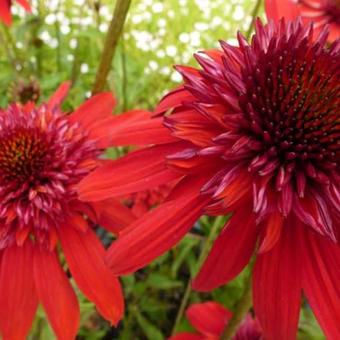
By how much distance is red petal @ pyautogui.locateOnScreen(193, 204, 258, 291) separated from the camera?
2.10ft

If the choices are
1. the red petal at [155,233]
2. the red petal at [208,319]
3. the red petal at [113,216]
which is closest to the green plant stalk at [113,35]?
the red petal at [113,216]

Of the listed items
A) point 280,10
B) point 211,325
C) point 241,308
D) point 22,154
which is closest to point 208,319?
point 211,325

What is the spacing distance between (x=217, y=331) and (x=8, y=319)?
42 cm

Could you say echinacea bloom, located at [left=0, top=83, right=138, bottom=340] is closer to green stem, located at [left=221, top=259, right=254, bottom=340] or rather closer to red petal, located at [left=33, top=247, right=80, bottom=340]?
red petal, located at [left=33, top=247, right=80, bottom=340]

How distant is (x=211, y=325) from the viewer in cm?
107

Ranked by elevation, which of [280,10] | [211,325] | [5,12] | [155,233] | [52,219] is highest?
[5,12]

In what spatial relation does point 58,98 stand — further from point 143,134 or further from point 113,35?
point 143,134

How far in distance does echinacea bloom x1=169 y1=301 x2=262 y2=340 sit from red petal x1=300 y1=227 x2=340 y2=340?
0.45 metres

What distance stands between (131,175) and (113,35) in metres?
0.25

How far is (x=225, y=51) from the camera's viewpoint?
69 centimetres

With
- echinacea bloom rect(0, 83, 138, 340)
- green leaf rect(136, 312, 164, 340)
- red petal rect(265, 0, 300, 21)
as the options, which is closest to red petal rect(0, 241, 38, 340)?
echinacea bloom rect(0, 83, 138, 340)

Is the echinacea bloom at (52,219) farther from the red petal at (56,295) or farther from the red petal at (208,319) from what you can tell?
the red petal at (208,319)

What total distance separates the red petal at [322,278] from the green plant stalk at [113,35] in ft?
1.23

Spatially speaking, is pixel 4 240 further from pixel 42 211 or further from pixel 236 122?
pixel 236 122
